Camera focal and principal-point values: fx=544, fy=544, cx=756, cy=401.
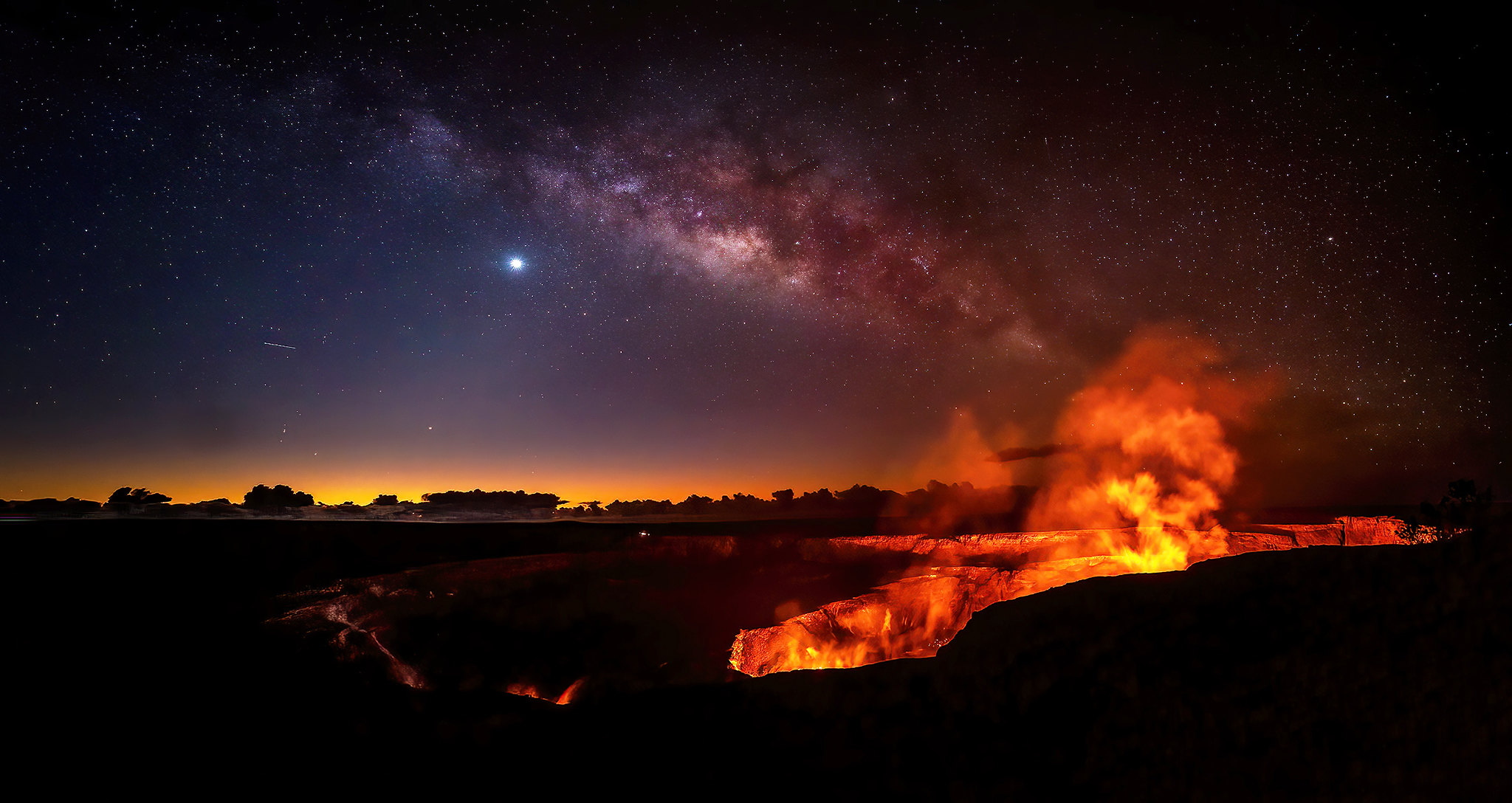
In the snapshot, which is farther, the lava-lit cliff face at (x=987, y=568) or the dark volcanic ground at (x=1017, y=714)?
the lava-lit cliff face at (x=987, y=568)

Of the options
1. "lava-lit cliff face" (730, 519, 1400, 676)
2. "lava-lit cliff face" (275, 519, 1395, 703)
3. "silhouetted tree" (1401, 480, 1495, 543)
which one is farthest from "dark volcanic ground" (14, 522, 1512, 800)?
"lava-lit cliff face" (730, 519, 1400, 676)

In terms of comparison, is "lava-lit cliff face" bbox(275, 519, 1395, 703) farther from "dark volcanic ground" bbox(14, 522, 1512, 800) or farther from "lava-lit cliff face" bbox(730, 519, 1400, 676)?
"dark volcanic ground" bbox(14, 522, 1512, 800)

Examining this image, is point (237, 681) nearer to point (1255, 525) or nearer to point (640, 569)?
point (640, 569)

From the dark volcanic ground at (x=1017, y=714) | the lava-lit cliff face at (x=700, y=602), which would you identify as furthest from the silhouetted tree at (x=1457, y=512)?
the lava-lit cliff face at (x=700, y=602)

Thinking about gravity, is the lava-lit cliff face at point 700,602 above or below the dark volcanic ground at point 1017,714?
below

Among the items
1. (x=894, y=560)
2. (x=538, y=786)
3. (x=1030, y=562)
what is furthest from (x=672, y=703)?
(x=1030, y=562)

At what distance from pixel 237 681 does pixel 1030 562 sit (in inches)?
690

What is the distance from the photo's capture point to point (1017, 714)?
4945 millimetres

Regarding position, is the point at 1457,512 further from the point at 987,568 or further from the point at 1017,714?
the point at 987,568

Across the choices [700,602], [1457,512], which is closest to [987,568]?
[700,602]

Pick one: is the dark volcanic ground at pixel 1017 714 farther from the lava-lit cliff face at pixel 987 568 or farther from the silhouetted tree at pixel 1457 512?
the lava-lit cliff face at pixel 987 568

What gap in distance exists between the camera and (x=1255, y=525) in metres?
16.7

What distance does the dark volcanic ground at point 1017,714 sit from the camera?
383 cm

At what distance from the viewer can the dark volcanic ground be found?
12.6ft
